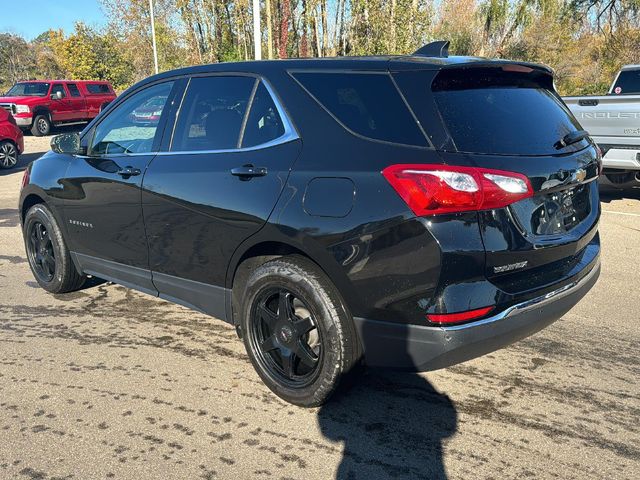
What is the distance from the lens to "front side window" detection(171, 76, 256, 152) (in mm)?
3373

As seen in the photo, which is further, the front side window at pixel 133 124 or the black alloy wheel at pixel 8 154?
the black alloy wheel at pixel 8 154

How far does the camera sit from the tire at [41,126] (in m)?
21.2

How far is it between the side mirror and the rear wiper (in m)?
3.37

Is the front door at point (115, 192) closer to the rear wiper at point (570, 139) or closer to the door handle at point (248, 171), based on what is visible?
the door handle at point (248, 171)

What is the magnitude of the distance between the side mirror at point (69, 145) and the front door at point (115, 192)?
6 centimetres

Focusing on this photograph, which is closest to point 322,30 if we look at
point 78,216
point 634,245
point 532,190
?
point 634,245

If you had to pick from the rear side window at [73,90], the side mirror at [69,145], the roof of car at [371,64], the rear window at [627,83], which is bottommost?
the side mirror at [69,145]

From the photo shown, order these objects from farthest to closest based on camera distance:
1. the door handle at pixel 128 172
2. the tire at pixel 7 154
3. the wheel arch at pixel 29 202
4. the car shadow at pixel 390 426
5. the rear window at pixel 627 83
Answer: the tire at pixel 7 154, the rear window at pixel 627 83, the wheel arch at pixel 29 202, the door handle at pixel 128 172, the car shadow at pixel 390 426

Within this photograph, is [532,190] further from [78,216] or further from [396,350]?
[78,216]

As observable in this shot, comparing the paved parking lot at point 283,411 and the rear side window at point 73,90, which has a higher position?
the rear side window at point 73,90

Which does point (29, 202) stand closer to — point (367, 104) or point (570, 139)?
point (367, 104)

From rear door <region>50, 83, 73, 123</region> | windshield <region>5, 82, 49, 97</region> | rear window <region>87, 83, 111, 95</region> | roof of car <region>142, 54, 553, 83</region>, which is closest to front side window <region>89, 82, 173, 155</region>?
roof of car <region>142, 54, 553, 83</region>

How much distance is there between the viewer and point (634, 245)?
634cm

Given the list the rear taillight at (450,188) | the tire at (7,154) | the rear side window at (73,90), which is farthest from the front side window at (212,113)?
the rear side window at (73,90)
